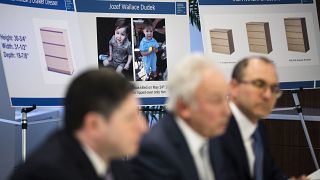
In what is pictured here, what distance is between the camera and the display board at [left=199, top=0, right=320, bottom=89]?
4379 millimetres

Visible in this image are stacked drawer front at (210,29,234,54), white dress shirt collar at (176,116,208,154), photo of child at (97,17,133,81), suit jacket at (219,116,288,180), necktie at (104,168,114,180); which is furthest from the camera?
stacked drawer front at (210,29,234,54)

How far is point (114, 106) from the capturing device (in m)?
1.35

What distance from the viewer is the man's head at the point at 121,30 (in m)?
4.05

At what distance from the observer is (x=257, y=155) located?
2449 mm

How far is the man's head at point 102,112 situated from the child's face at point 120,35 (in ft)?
8.80

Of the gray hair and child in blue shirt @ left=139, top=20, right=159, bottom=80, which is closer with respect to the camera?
the gray hair

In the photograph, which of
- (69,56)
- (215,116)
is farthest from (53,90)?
(215,116)

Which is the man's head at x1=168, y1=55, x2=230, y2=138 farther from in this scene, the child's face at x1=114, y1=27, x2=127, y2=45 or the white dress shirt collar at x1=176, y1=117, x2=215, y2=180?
the child's face at x1=114, y1=27, x2=127, y2=45

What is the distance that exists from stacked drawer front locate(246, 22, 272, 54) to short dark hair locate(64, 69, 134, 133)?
3254 millimetres

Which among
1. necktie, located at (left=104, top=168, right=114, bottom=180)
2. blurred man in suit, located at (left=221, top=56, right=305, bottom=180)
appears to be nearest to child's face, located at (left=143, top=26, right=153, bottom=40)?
blurred man in suit, located at (left=221, top=56, right=305, bottom=180)

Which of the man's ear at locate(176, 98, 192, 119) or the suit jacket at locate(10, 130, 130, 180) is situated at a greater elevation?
the man's ear at locate(176, 98, 192, 119)

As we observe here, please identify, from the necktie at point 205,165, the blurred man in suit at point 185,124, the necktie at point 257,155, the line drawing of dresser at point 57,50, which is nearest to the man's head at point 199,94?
the blurred man in suit at point 185,124

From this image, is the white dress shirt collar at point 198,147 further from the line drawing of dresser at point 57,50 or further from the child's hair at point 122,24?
the child's hair at point 122,24

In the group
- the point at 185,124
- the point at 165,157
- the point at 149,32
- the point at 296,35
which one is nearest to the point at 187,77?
the point at 185,124
